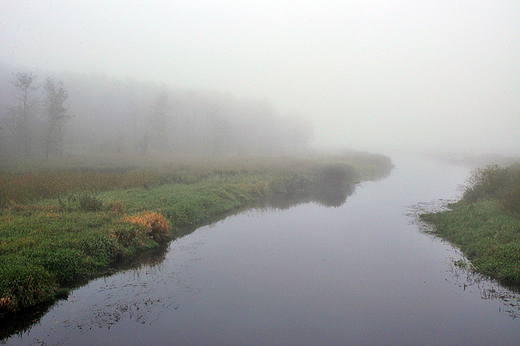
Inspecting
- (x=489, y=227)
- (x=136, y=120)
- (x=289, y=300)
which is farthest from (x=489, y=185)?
(x=136, y=120)

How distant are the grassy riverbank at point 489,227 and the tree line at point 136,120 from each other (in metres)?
43.1

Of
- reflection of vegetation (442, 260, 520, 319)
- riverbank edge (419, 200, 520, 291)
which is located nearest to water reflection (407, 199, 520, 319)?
reflection of vegetation (442, 260, 520, 319)

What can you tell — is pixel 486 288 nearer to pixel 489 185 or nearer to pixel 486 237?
pixel 486 237

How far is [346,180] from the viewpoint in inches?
1494

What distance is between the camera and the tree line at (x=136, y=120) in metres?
52.1

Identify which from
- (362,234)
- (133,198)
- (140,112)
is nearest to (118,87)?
(140,112)

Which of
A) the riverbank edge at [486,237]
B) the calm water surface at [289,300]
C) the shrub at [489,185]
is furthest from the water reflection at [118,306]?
the shrub at [489,185]

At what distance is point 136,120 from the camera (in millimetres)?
83312

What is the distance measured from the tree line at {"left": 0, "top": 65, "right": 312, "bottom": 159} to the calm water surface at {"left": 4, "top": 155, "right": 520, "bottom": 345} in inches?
1628

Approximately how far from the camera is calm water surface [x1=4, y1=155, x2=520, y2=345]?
779 cm

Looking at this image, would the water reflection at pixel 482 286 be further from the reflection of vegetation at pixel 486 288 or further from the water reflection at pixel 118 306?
the water reflection at pixel 118 306

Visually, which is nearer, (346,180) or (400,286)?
(400,286)

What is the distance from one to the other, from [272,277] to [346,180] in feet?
93.6

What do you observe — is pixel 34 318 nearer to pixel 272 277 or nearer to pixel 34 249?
pixel 34 249
